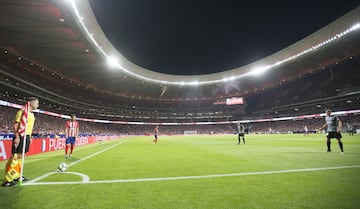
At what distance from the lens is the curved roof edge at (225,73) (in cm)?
2755

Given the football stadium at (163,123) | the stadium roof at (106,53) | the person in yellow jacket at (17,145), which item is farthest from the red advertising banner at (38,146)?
the stadium roof at (106,53)

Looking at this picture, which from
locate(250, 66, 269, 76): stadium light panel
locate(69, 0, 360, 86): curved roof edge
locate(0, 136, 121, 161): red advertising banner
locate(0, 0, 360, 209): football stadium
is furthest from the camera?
locate(250, 66, 269, 76): stadium light panel

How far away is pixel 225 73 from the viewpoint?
220 ft

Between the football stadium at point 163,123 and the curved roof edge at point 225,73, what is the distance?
25 cm

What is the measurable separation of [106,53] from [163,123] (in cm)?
5094

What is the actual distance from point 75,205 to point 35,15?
2842 cm

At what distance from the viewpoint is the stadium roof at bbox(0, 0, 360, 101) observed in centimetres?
2481

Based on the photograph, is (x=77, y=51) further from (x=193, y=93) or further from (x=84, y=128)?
(x=193, y=93)

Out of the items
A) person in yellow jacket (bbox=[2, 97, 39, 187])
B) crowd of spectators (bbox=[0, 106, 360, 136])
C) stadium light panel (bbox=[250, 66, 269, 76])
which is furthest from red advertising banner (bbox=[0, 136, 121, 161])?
stadium light panel (bbox=[250, 66, 269, 76])

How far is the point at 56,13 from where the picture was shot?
941 inches

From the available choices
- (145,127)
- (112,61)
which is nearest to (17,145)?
(112,61)

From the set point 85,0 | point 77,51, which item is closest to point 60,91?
point 77,51

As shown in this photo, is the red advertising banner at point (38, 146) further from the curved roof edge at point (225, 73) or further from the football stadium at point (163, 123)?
the curved roof edge at point (225, 73)

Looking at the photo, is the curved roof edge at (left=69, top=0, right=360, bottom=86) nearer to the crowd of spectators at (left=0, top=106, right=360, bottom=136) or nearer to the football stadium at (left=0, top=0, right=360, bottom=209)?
the football stadium at (left=0, top=0, right=360, bottom=209)
